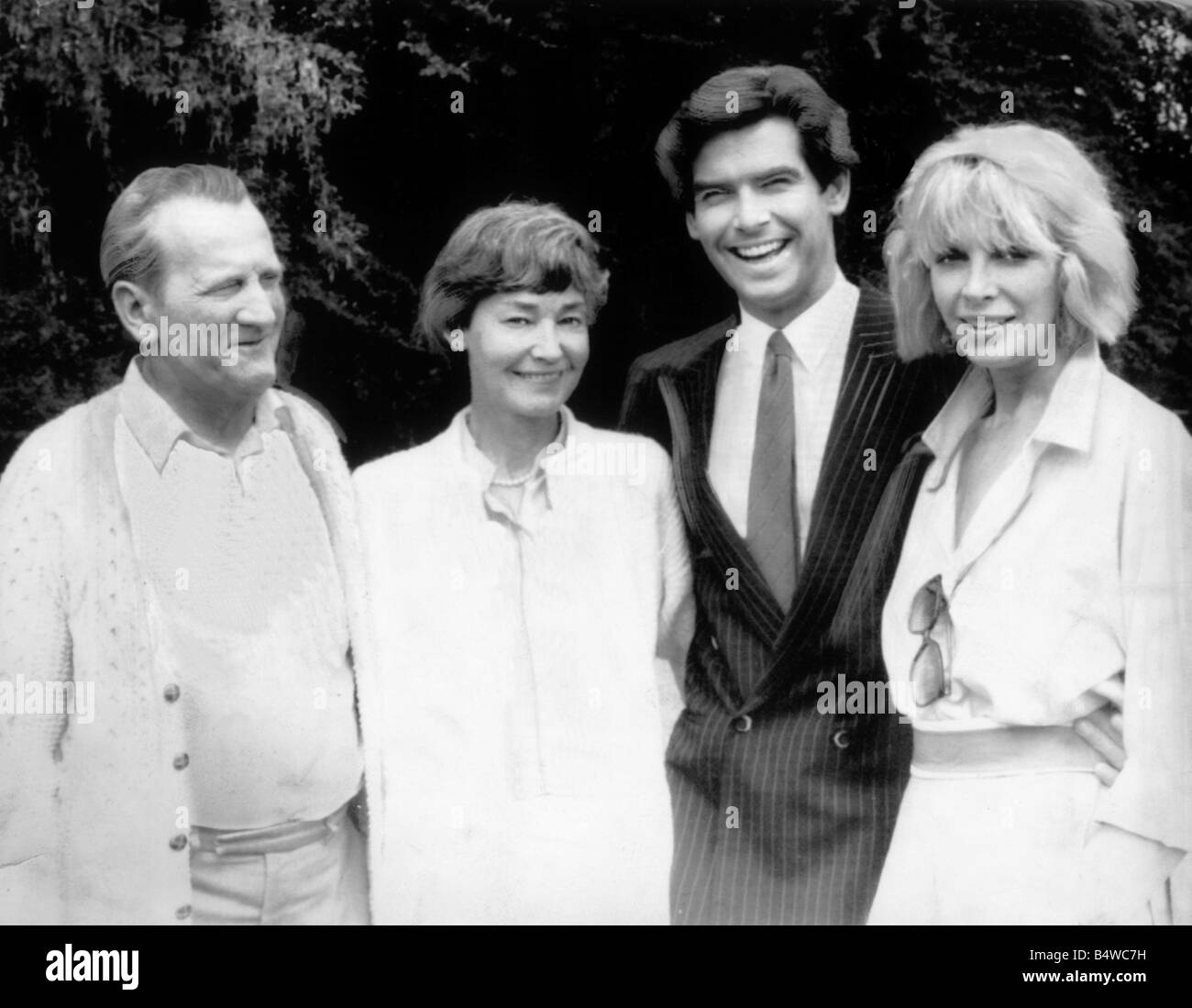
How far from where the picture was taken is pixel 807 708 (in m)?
3.97

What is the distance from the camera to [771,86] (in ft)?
13.2

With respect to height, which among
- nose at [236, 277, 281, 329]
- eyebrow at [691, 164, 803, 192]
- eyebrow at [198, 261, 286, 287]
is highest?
eyebrow at [691, 164, 803, 192]

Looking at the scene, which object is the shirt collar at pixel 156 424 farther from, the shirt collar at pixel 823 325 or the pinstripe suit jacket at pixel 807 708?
the shirt collar at pixel 823 325

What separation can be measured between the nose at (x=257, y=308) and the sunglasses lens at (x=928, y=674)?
1.70 m

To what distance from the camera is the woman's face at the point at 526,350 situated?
4.02m

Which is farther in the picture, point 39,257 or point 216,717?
point 39,257

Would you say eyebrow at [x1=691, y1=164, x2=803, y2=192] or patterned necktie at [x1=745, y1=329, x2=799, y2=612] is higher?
eyebrow at [x1=691, y1=164, x2=803, y2=192]

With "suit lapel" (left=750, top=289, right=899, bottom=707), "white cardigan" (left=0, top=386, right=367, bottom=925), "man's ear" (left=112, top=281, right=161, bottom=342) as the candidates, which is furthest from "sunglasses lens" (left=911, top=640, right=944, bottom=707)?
"man's ear" (left=112, top=281, right=161, bottom=342)

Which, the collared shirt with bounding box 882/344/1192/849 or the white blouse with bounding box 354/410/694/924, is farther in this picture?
the white blouse with bounding box 354/410/694/924

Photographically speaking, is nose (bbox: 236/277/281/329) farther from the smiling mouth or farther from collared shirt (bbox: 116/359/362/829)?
the smiling mouth

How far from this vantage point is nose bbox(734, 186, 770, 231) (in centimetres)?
399

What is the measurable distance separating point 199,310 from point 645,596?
1233mm
